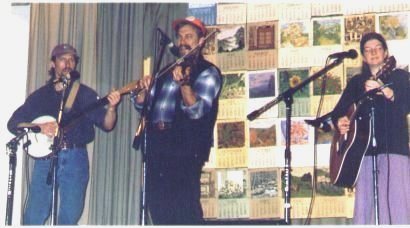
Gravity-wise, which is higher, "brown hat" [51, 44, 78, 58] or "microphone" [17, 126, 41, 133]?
"brown hat" [51, 44, 78, 58]

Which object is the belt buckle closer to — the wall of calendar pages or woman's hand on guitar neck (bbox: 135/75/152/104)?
woman's hand on guitar neck (bbox: 135/75/152/104)

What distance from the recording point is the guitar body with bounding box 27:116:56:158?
423 cm

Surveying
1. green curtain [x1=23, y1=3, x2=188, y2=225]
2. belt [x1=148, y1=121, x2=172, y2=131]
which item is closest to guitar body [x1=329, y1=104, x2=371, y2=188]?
belt [x1=148, y1=121, x2=172, y2=131]

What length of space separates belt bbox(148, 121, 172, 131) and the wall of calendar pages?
0.25 metres

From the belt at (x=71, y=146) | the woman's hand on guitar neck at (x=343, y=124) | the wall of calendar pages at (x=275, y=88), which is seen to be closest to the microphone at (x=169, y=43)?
the wall of calendar pages at (x=275, y=88)

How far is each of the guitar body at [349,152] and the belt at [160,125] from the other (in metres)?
0.84

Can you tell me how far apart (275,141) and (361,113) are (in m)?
0.45

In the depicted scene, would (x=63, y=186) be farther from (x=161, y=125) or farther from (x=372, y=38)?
(x=372, y=38)

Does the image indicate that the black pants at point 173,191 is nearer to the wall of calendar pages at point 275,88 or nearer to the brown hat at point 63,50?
the wall of calendar pages at point 275,88

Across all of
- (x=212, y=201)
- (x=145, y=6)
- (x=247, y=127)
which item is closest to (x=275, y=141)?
(x=247, y=127)

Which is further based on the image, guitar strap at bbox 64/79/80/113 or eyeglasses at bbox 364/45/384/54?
guitar strap at bbox 64/79/80/113

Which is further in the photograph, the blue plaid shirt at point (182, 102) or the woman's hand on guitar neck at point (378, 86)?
the blue plaid shirt at point (182, 102)

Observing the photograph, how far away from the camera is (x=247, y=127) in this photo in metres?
4.16

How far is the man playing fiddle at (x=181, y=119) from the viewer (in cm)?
412
